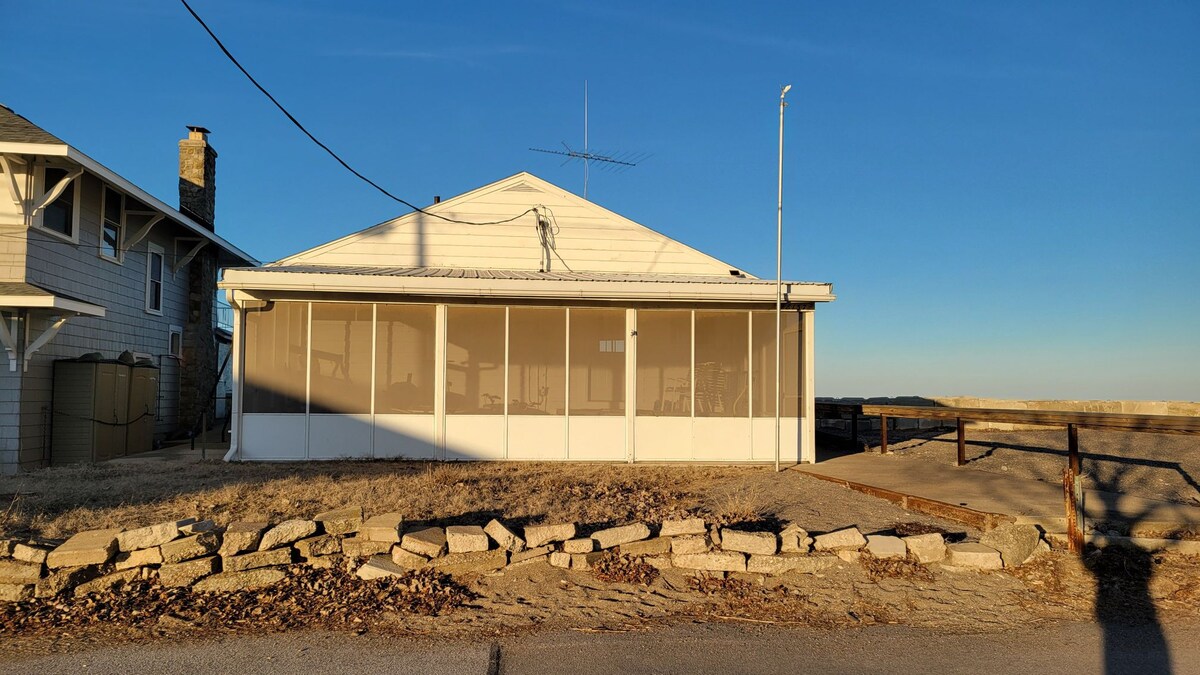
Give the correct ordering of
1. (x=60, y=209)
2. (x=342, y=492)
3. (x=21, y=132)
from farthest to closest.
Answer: (x=60, y=209) → (x=21, y=132) → (x=342, y=492)

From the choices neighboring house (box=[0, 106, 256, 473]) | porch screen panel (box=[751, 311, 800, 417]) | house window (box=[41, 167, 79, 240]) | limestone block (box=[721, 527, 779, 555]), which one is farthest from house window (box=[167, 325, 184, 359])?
limestone block (box=[721, 527, 779, 555])

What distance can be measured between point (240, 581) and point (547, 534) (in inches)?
90.7

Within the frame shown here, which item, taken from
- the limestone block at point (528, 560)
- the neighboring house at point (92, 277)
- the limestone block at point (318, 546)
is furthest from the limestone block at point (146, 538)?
the neighboring house at point (92, 277)

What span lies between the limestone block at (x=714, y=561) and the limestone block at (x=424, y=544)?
1.87m

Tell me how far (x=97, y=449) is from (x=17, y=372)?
5.91 feet

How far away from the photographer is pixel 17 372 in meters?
12.8

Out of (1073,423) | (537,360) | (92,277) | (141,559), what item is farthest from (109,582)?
(92,277)

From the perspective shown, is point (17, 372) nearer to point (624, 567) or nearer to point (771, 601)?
point (624, 567)

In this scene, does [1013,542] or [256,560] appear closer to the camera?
[256,560]

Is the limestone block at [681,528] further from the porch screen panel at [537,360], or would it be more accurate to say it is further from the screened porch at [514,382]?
the porch screen panel at [537,360]

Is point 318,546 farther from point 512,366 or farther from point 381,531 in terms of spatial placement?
point 512,366

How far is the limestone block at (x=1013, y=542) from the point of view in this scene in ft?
21.6

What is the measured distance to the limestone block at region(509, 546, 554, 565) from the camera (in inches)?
252

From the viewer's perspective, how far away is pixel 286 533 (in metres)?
6.26
